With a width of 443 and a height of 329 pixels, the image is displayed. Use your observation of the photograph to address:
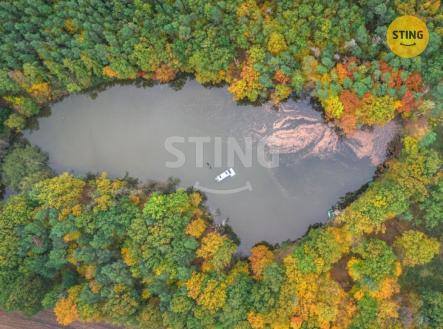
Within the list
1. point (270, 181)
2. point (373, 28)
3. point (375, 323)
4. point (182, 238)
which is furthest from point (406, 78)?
point (182, 238)

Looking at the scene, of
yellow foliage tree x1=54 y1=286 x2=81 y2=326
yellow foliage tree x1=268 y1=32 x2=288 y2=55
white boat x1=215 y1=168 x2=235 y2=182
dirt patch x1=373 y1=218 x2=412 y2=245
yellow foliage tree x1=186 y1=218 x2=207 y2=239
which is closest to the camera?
yellow foliage tree x1=54 y1=286 x2=81 y2=326

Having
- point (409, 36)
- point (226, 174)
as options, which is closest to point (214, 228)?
point (226, 174)

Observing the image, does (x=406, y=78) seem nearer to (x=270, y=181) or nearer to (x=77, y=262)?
(x=270, y=181)

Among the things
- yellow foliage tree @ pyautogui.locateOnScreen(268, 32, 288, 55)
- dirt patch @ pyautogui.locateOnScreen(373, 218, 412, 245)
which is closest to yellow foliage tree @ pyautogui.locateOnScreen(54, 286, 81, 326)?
dirt patch @ pyautogui.locateOnScreen(373, 218, 412, 245)

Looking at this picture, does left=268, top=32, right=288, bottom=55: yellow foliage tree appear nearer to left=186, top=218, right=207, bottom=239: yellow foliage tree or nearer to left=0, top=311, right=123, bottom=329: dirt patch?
left=186, top=218, right=207, bottom=239: yellow foliage tree

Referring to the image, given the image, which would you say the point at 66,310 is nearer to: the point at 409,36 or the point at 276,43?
the point at 276,43

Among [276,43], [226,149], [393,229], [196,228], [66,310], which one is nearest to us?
[66,310]
